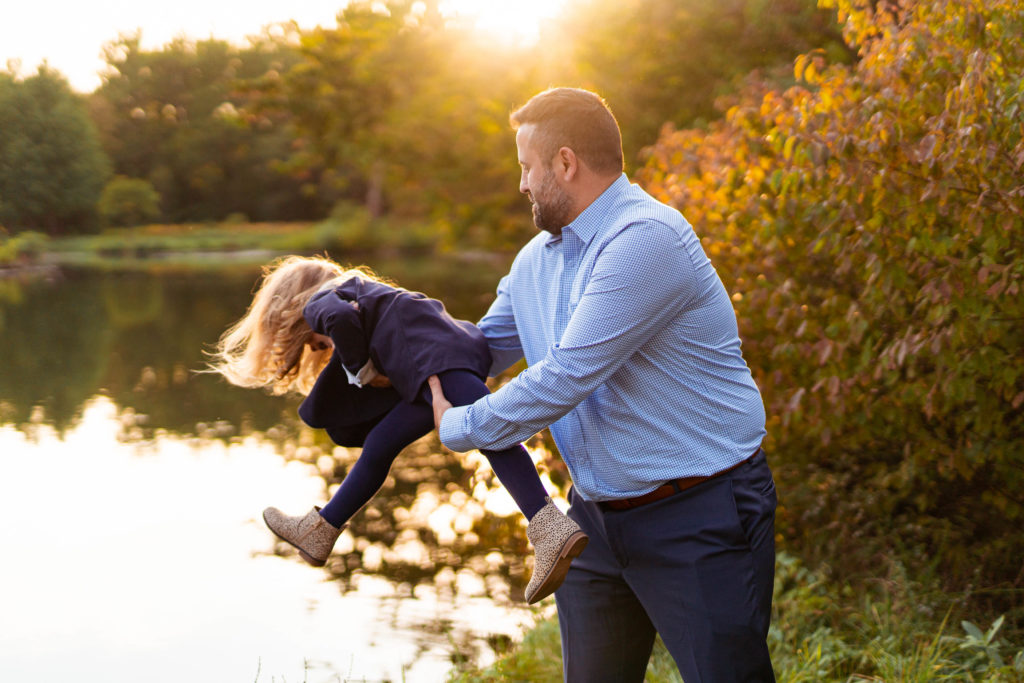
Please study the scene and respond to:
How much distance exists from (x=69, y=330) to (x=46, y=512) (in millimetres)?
8232

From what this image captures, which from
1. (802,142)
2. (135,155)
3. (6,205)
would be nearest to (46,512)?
(6,205)

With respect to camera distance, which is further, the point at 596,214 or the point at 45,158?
the point at 45,158

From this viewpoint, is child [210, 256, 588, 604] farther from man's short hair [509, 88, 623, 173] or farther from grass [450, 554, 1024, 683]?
grass [450, 554, 1024, 683]

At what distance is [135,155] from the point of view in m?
22.9

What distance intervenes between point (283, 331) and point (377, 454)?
0.49 metres

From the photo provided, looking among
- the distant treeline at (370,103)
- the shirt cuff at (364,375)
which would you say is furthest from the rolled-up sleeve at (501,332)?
the distant treeline at (370,103)

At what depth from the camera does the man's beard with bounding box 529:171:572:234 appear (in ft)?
6.42

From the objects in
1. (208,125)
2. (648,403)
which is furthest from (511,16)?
(208,125)

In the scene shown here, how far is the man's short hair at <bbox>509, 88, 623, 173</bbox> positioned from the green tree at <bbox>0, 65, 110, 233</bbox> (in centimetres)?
464

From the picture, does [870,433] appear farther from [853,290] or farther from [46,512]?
[46,512]

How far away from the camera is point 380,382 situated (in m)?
2.51

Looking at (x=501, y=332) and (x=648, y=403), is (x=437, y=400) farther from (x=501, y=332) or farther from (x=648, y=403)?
(x=648, y=403)

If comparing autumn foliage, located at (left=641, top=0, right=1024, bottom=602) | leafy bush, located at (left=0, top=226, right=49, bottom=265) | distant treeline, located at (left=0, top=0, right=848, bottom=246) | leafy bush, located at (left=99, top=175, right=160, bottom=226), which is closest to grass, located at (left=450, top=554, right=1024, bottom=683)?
autumn foliage, located at (left=641, top=0, right=1024, bottom=602)

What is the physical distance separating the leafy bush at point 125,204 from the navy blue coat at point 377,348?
22.7 ft
